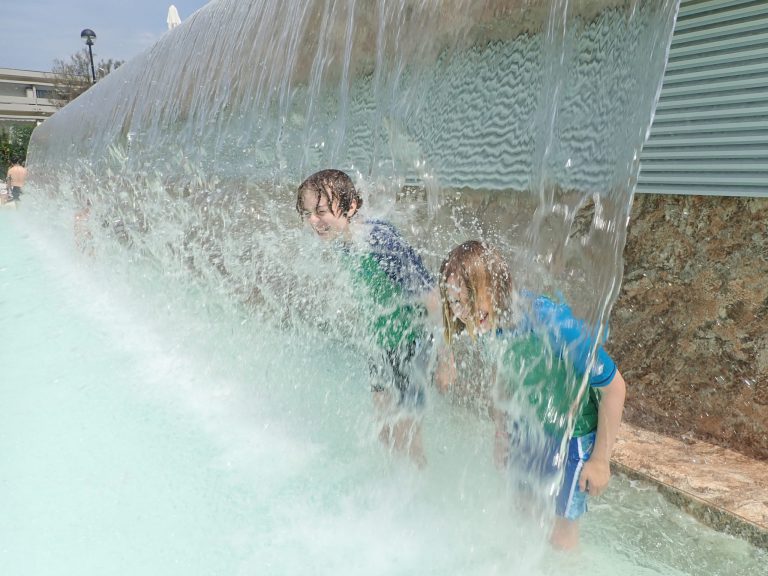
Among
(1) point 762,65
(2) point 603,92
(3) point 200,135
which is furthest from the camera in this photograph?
(3) point 200,135

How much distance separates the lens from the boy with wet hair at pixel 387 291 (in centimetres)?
259

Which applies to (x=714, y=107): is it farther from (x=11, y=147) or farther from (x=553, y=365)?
(x=11, y=147)

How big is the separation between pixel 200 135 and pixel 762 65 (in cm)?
475

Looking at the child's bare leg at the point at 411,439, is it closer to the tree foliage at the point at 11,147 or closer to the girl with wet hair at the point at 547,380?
the girl with wet hair at the point at 547,380

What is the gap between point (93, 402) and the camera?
362cm

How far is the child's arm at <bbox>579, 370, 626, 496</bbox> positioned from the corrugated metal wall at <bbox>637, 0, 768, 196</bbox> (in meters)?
1.51

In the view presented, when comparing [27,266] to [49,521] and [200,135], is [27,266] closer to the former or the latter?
[200,135]

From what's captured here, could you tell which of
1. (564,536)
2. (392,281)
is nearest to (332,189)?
(392,281)

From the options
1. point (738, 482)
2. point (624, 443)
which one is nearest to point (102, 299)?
point (624, 443)

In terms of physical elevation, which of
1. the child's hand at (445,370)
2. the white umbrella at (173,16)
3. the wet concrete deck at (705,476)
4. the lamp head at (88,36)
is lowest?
the wet concrete deck at (705,476)

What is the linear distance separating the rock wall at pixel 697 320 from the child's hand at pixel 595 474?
1.40 meters

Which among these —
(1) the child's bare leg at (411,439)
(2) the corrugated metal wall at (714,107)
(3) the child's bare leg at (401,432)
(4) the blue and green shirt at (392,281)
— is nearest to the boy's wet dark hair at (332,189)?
(4) the blue and green shirt at (392,281)

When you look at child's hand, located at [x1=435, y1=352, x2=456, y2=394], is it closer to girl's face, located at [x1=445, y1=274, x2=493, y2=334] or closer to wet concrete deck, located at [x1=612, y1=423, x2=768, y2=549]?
girl's face, located at [x1=445, y1=274, x2=493, y2=334]

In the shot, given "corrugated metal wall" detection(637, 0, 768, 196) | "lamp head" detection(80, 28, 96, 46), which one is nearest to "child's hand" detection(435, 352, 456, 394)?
"corrugated metal wall" detection(637, 0, 768, 196)
